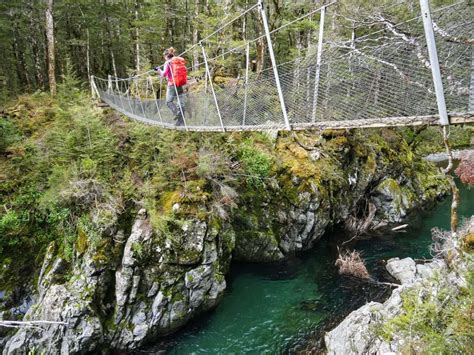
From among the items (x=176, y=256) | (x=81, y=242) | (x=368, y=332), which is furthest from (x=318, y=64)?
(x=81, y=242)

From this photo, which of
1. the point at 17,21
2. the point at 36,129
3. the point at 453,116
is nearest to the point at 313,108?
the point at 453,116

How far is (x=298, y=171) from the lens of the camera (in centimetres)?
836

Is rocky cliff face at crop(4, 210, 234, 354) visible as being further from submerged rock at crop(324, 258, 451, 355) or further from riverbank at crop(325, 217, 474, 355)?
riverbank at crop(325, 217, 474, 355)

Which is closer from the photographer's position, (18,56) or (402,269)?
(402,269)

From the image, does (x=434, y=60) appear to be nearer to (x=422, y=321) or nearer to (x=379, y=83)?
(x=379, y=83)

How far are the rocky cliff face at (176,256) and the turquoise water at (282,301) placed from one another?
0.36 metres

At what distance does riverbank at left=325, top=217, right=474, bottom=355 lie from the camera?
3451mm

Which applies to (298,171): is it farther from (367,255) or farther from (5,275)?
(5,275)

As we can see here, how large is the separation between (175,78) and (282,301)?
5.09m

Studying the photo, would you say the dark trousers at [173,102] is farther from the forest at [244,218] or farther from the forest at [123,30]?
the forest at [123,30]

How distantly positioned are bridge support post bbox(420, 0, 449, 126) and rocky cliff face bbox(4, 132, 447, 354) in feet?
15.3

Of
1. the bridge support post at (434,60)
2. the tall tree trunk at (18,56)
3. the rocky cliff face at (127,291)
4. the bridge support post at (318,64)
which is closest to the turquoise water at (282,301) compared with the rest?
the rocky cliff face at (127,291)

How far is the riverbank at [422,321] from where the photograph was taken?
345cm

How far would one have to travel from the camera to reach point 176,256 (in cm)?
577
